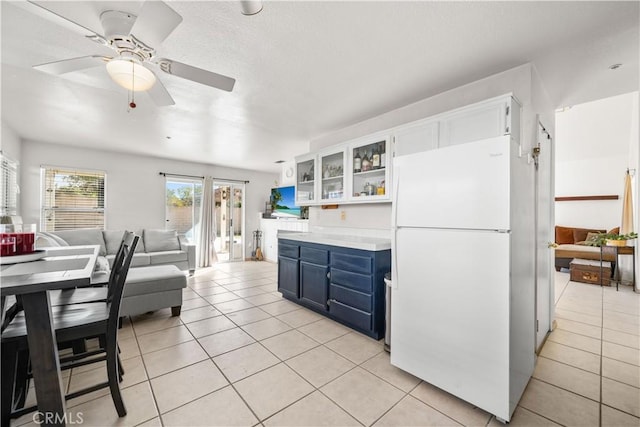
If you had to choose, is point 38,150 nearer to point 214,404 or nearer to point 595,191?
point 214,404

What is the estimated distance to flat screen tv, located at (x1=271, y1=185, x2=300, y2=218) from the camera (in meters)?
6.39

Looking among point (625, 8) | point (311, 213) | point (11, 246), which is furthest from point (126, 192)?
point (625, 8)

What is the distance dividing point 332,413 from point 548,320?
2.44 meters

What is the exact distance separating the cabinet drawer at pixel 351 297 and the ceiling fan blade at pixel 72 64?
8.73ft

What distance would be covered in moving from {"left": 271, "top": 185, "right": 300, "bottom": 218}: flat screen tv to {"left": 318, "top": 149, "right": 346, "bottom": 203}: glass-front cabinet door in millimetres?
2559

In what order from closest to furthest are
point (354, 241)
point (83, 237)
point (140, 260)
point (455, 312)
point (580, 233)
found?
point (455, 312)
point (354, 241)
point (83, 237)
point (140, 260)
point (580, 233)

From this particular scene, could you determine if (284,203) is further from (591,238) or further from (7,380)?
(591,238)

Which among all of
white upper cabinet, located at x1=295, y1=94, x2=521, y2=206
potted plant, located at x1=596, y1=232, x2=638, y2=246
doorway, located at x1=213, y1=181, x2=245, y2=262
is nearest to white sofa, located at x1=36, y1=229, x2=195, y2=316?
doorway, located at x1=213, y1=181, x2=245, y2=262

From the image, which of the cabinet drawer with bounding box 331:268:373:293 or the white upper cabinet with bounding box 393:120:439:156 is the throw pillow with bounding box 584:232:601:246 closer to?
the white upper cabinet with bounding box 393:120:439:156

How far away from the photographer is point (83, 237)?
4.35 m

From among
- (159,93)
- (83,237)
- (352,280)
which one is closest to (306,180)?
(352,280)

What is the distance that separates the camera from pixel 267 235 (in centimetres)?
697

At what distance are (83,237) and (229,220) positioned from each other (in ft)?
9.82

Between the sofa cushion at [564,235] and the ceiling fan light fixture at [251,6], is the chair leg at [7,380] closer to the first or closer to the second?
the ceiling fan light fixture at [251,6]
